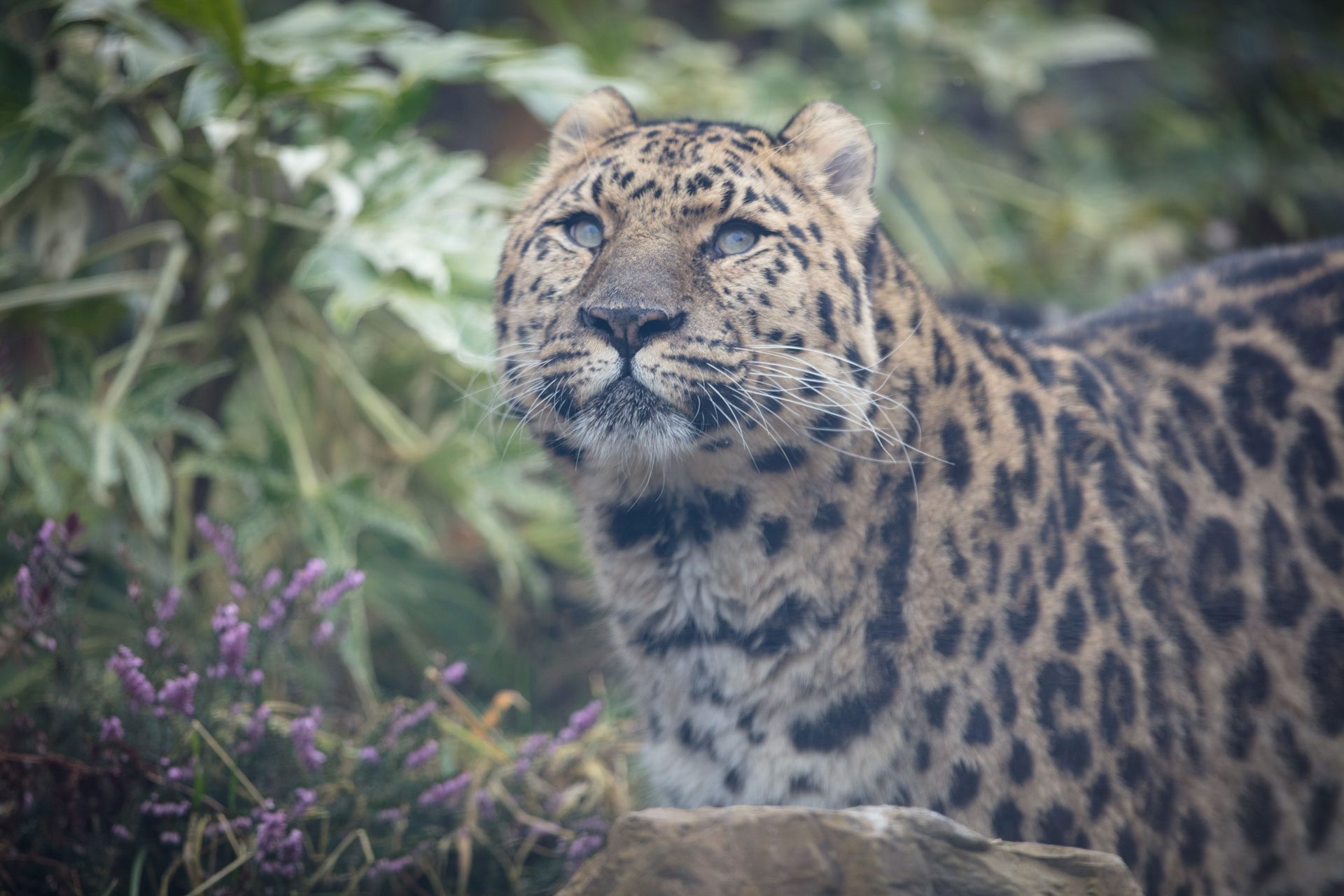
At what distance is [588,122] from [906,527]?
67.0 inches

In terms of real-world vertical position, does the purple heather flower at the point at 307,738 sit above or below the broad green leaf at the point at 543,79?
below

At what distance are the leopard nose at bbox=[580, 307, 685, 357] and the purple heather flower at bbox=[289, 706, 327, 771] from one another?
150cm

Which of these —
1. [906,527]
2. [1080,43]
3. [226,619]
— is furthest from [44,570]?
[1080,43]

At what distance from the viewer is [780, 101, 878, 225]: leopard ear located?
3.54 metres

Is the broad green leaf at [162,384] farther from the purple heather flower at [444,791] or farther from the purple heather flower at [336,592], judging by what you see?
the purple heather flower at [444,791]

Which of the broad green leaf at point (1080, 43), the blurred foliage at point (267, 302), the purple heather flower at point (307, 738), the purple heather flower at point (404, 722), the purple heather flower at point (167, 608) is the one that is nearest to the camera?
the purple heather flower at point (307, 738)

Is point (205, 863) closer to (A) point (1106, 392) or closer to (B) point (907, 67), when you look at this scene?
(A) point (1106, 392)

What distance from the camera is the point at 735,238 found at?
3.33m

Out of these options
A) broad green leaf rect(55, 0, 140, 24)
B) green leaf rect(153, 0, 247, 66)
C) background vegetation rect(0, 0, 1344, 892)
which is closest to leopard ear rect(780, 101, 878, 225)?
background vegetation rect(0, 0, 1344, 892)

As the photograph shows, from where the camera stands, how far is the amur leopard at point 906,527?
314 cm

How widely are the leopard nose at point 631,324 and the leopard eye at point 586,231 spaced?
0.43 metres

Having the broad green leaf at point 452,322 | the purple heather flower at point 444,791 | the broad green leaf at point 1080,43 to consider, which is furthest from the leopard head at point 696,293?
the broad green leaf at point 1080,43

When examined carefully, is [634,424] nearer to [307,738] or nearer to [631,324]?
[631,324]

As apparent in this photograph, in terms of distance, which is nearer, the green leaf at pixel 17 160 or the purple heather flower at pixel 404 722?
the purple heather flower at pixel 404 722
